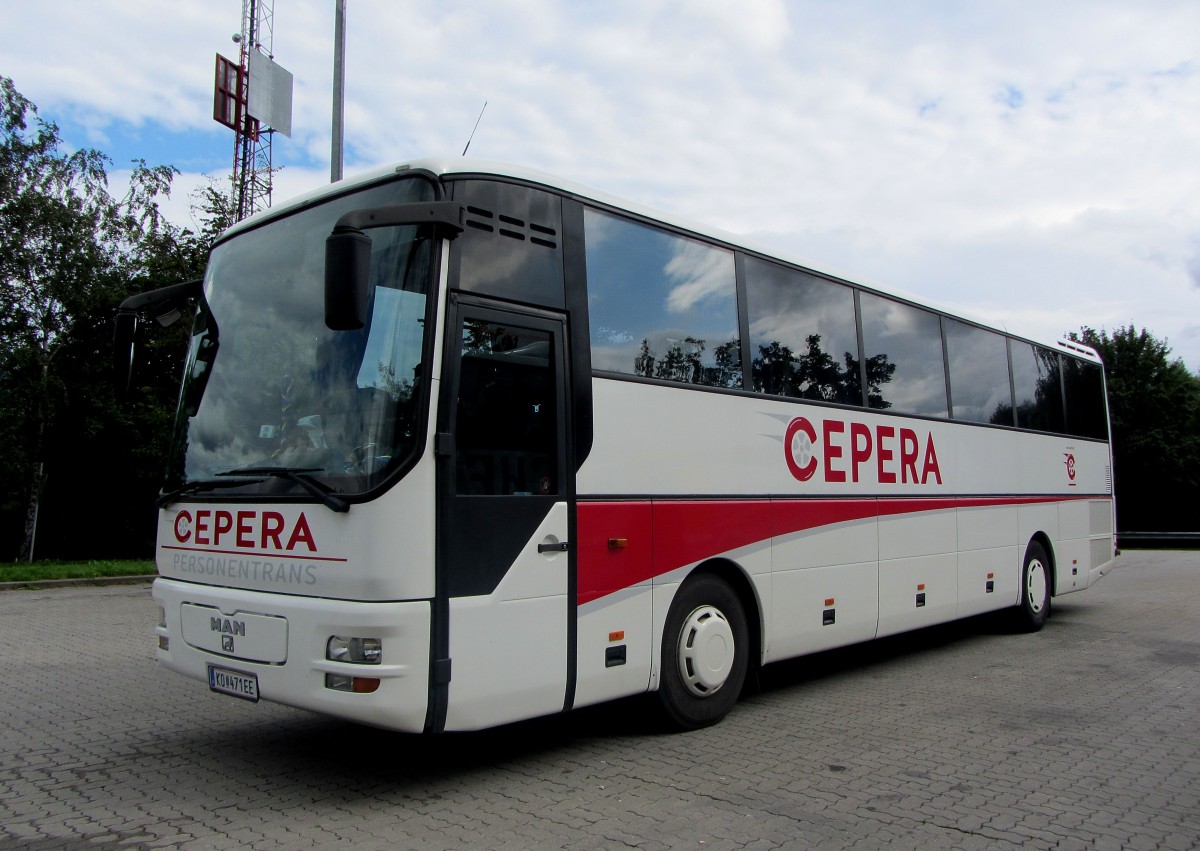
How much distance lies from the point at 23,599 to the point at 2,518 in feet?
83.1

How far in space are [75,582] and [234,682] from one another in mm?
14313

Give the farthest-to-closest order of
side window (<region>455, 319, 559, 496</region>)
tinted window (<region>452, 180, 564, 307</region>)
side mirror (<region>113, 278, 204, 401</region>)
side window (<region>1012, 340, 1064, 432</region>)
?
side window (<region>1012, 340, 1064, 432</region>), side mirror (<region>113, 278, 204, 401</region>), tinted window (<region>452, 180, 564, 307</region>), side window (<region>455, 319, 559, 496</region>)

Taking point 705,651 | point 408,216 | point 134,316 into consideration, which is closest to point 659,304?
point 408,216

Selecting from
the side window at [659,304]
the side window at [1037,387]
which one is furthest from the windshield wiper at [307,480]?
the side window at [1037,387]

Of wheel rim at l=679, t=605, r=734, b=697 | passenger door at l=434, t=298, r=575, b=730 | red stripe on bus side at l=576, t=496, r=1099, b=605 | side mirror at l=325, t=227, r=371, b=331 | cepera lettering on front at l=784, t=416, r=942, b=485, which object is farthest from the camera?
cepera lettering on front at l=784, t=416, r=942, b=485

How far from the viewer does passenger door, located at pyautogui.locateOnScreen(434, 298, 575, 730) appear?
5031mm

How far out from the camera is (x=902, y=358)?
9.46 m

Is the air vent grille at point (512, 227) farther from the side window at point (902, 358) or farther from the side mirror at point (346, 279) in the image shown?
the side window at point (902, 358)

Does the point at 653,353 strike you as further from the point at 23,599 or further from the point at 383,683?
the point at 23,599

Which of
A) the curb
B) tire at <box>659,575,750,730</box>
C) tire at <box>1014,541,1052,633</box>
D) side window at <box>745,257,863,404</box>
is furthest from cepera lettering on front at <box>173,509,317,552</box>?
the curb

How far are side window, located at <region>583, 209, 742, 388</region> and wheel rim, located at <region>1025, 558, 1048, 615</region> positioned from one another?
21.0 feet

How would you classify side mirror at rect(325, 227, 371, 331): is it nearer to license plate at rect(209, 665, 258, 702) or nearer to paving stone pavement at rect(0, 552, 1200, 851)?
license plate at rect(209, 665, 258, 702)

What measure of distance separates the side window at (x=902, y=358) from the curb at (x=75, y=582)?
13284mm

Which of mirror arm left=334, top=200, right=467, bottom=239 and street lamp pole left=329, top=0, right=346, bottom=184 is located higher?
street lamp pole left=329, top=0, right=346, bottom=184
